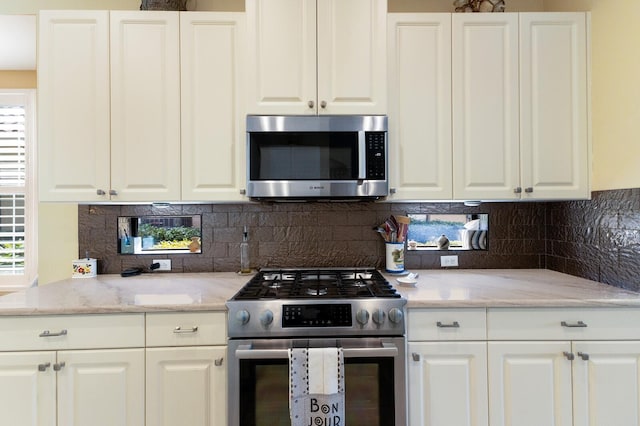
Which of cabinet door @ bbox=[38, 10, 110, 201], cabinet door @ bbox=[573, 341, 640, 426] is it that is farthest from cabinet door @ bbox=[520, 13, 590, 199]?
cabinet door @ bbox=[38, 10, 110, 201]

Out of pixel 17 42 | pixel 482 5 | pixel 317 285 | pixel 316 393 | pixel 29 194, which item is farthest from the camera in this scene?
pixel 29 194

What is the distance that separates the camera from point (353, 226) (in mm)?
2178

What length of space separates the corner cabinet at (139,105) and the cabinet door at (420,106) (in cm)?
87

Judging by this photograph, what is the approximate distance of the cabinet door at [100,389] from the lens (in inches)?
56.1

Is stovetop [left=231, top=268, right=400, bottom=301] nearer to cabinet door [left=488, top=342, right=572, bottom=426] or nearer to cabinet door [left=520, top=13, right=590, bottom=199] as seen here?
cabinet door [left=488, top=342, right=572, bottom=426]

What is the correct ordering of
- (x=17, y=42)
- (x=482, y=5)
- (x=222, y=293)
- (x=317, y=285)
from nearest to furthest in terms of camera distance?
(x=222, y=293) < (x=317, y=285) < (x=482, y=5) < (x=17, y=42)

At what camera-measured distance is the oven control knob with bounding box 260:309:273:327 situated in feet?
4.64

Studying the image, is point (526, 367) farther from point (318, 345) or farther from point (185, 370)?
point (185, 370)

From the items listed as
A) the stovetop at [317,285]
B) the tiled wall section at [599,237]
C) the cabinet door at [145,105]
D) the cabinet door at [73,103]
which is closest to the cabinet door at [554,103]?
the tiled wall section at [599,237]

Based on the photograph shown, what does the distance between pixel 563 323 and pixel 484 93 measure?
1.25 meters

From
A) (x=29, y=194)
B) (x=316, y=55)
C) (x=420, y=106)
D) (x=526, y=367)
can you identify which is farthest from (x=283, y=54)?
(x=29, y=194)

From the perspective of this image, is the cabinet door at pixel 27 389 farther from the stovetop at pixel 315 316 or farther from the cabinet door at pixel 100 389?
the stovetop at pixel 315 316

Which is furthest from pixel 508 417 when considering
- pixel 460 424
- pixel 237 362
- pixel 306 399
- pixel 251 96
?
pixel 251 96

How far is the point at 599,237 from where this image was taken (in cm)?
178
